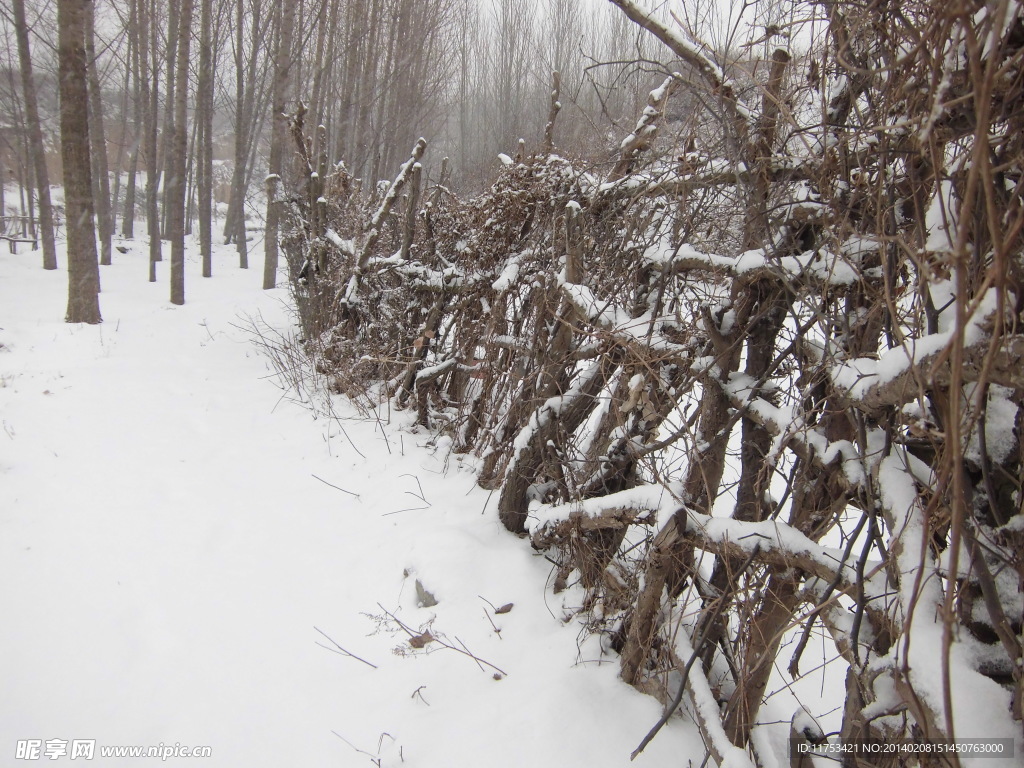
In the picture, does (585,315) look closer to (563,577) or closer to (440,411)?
(563,577)

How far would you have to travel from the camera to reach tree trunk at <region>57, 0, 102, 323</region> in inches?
270

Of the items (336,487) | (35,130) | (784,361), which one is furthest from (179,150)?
(784,361)

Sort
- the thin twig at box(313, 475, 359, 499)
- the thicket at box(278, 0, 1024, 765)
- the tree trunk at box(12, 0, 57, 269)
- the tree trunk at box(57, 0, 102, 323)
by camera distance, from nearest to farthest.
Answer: the thicket at box(278, 0, 1024, 765) < the thin twig at box(313, 475, 359, 499) < the tree trunk at box(57, 0, 102, 323) < the tree trunk at box(12, 0, 57, 269)

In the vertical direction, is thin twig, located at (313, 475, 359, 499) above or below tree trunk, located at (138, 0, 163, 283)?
below

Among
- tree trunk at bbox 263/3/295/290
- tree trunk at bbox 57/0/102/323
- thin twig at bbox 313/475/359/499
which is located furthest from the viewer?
tree trunk at bbox 263/3/295/290

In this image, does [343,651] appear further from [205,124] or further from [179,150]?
[205,124]

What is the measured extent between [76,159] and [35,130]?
6109 mm

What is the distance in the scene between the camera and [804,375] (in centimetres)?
179

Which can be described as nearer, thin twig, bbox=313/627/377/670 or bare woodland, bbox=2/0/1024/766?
bare woodland, bbox=2/0/1024/766

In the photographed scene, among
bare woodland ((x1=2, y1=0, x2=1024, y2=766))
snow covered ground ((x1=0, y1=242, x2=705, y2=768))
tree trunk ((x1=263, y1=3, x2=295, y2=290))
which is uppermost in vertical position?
tree trunk ((x1=263, y1=3, x2=295, y2=290))

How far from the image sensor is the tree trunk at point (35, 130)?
10.4 metres

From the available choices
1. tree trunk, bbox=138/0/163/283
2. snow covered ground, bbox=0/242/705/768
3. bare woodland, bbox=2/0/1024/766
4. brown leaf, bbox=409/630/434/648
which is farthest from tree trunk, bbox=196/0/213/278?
brown leaf, bbox=409/630/434/648

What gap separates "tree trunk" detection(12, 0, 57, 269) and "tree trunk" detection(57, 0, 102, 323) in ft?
16.1

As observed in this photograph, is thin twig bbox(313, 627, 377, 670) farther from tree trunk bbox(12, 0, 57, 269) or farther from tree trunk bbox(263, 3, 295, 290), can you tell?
tree trunk bbox(12, 0, 57, 269)
